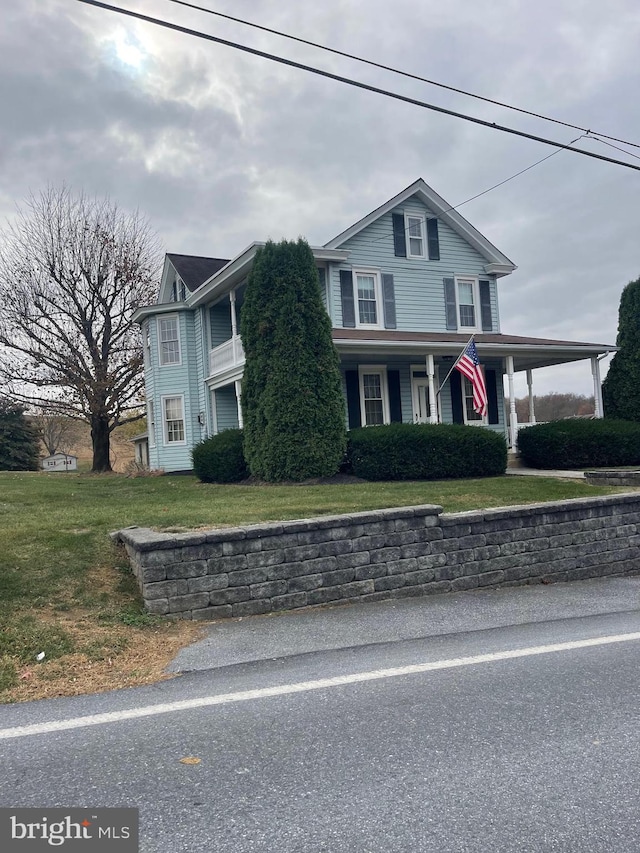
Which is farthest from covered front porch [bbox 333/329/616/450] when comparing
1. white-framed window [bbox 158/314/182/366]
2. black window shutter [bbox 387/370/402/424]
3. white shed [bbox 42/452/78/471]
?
white shed [bbox 42/452/78/471]

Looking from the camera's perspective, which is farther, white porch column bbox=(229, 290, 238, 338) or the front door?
the front door

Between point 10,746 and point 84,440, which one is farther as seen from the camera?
point 84,440

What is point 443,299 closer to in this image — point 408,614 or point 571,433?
point 571,433

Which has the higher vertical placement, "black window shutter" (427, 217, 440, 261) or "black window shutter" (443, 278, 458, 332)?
Result: "black window shutter" (427, 217, 440, 261)

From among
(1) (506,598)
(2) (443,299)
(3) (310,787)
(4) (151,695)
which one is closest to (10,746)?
(4) (151,695)

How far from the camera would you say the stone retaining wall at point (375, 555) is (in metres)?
6.27

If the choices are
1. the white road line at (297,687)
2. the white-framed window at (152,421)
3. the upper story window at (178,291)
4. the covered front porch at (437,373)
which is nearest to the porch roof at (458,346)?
the covered front porch at (437,373)

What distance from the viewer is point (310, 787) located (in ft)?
10.2

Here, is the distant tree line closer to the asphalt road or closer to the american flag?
the american flag

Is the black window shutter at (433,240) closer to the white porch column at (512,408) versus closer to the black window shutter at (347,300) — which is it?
the black window shutter at (347,300)

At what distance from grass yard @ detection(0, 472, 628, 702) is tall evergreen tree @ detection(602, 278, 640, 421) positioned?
10648mm

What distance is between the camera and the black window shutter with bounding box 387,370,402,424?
21625 mm

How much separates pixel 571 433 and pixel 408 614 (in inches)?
504

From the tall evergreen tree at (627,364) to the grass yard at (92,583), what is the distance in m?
10.6
